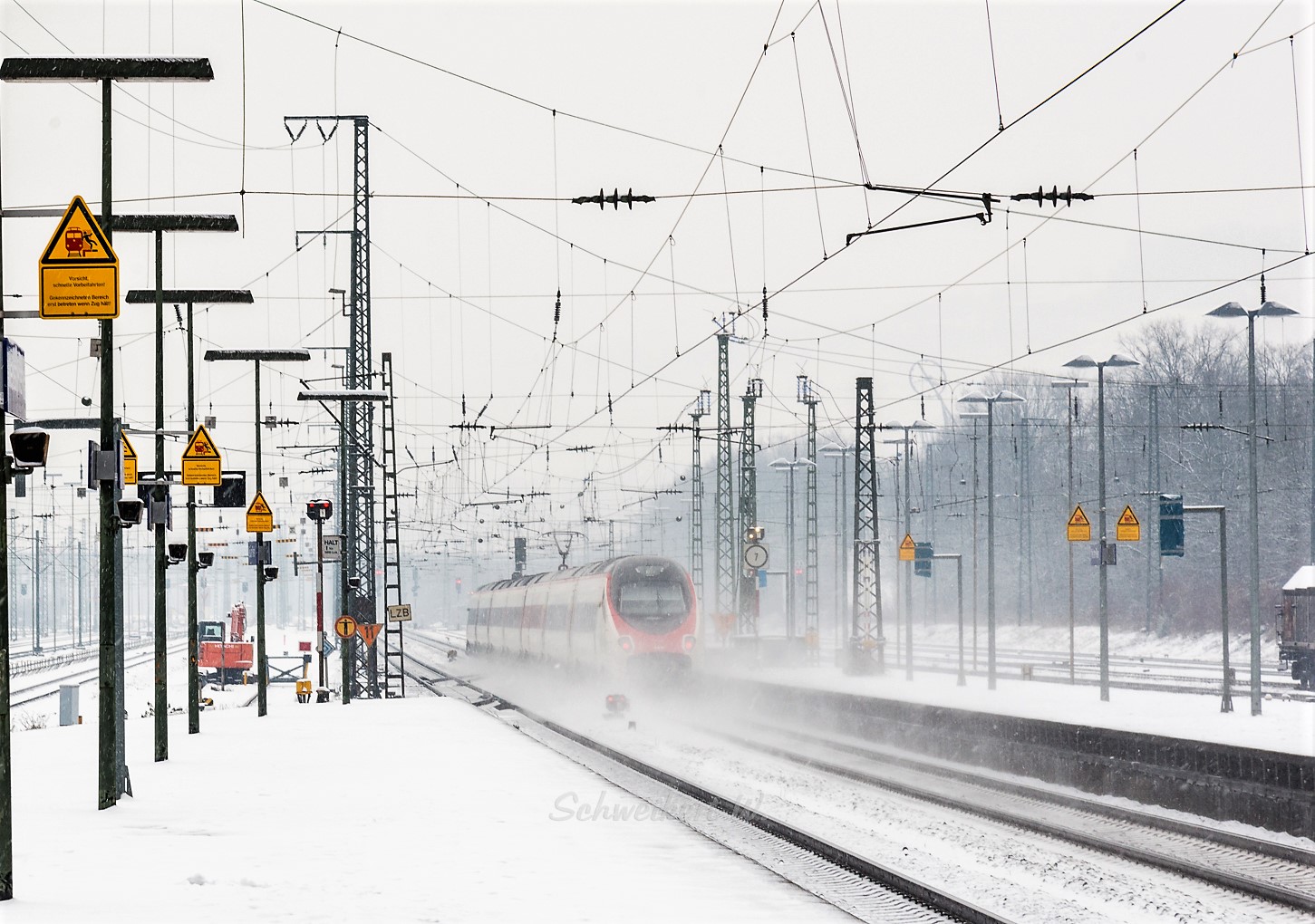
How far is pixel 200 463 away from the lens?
20.8 metres

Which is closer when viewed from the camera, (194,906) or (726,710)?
(194,906)

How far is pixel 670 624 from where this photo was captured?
3494 centimetres

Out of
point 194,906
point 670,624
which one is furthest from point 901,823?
point 670,624

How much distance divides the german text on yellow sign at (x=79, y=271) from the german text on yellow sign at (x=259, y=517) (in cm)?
1819

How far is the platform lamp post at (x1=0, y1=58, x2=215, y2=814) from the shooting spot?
46.8 ft

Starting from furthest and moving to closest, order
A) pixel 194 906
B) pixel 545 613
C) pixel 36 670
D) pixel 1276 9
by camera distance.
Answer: pixel 36 670 → pixel 545 613 → pixel 1276 9 → pixel 194 906

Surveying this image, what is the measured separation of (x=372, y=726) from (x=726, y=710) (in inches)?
418

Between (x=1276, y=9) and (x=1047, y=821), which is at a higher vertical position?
(x=1276, y=9)

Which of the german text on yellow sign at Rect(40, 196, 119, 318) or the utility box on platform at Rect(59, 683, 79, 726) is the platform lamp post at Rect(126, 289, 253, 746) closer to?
the german text on yellow sign at Rect(40, 196, 119, 318)

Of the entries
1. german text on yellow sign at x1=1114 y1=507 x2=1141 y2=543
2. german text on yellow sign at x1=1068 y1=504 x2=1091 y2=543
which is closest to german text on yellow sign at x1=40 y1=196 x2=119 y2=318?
german text on yellow sign at x1=1114 y1=507 x2=1141 y2=543

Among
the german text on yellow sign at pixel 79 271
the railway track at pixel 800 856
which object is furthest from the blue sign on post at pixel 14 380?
the railway track at pixel 800 856

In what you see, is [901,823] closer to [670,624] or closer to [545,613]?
[670,624]

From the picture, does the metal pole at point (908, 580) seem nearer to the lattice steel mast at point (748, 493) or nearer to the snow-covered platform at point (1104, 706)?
the snow-covered platform at point (1104, 706)

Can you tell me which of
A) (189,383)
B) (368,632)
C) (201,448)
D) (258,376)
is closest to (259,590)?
(258,376)
